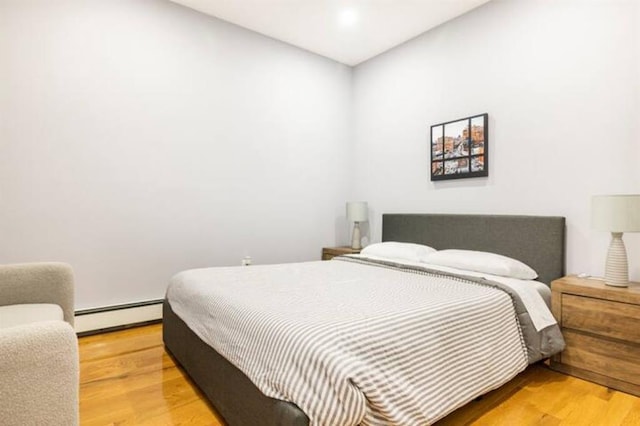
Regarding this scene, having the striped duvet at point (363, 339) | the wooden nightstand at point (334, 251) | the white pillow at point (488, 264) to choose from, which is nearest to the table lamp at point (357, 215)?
the wooden nightstand at point (334, 251)

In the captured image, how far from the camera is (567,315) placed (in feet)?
6.84

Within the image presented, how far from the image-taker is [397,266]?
2588 mm

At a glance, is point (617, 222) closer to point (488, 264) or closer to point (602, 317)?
point (602, 317)

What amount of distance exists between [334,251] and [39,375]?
3.11 m

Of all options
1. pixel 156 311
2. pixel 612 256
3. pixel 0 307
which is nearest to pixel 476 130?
pixel 612 256

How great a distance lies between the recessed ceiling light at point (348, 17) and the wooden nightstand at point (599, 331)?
2.75m

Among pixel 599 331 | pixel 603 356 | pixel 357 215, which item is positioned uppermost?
pixel 357 215

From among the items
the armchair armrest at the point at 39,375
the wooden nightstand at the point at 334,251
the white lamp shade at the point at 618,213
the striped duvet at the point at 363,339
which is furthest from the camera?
the wooden nightstand at the point at 334,251

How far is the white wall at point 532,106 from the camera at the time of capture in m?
2.31

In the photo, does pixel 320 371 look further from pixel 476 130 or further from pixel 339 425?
pixel 476 130

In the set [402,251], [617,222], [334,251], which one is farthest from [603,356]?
[334,251]

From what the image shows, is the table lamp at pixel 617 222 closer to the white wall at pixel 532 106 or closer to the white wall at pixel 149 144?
the white wall at pixel 532 106

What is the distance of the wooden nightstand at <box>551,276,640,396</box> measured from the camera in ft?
6.12

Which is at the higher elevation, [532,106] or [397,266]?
[532,106]
